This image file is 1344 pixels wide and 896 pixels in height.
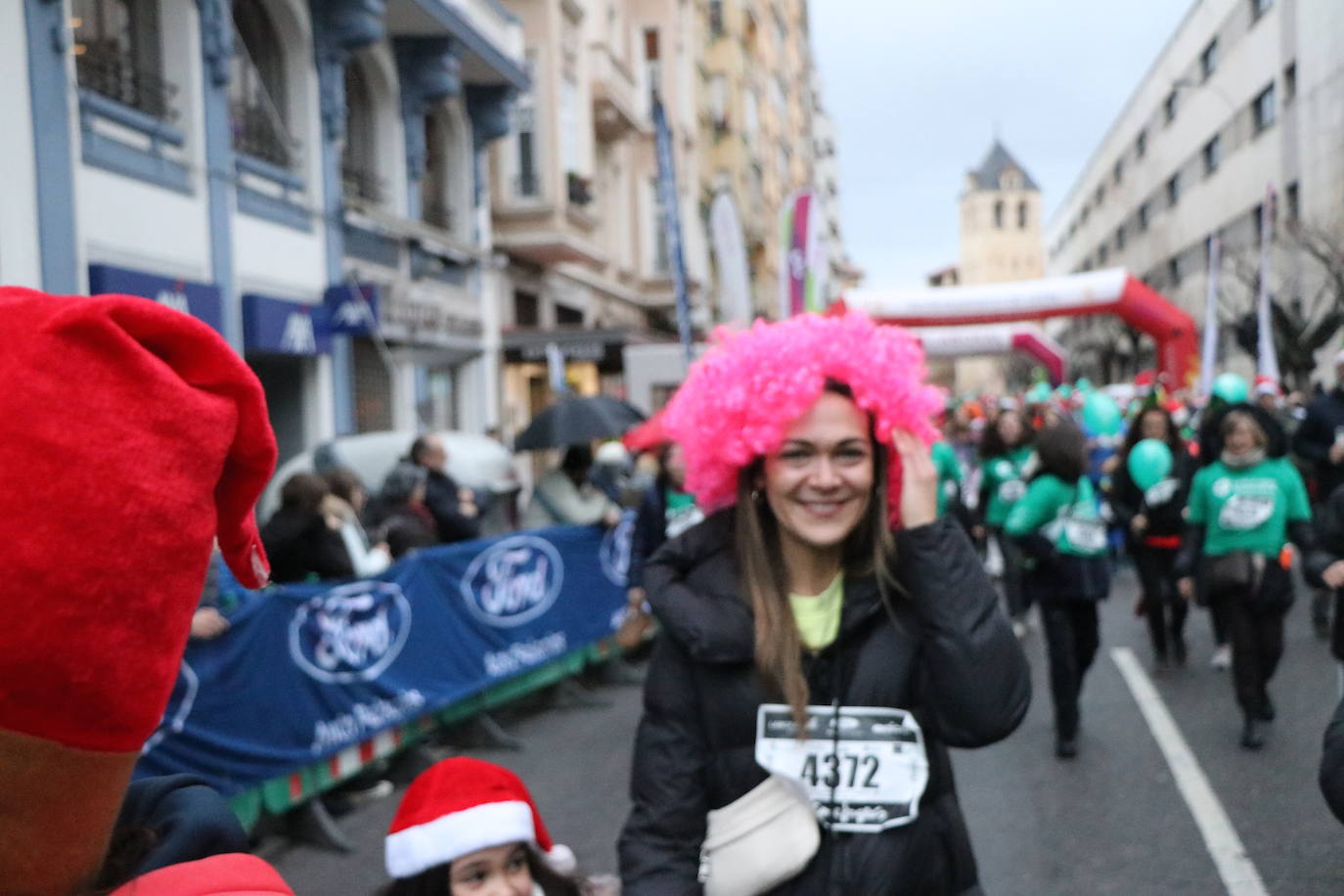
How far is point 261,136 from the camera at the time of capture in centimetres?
1262

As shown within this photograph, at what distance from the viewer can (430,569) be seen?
22.4 feet

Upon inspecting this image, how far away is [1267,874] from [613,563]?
5.43 meters

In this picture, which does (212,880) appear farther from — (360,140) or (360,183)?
(360,140)

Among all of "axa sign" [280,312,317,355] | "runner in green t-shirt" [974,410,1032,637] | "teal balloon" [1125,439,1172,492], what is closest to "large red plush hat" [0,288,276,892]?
"teal balloon" [1125,439,1172,492]

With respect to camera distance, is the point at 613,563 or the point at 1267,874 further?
the point at 613,563

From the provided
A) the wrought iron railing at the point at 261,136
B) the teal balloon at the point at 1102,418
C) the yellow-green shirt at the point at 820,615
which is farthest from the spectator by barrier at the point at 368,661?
the teal balloon at the point at 1102,418

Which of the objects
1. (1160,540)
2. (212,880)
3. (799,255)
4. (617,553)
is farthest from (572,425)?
(212,880)

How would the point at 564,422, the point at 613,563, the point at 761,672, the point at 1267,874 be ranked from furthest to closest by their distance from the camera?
the point at 564,422
the point at 613,563
the point at 1267,874
the point at 761,672

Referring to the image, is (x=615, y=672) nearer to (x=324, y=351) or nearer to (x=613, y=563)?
(x=613, y=563)

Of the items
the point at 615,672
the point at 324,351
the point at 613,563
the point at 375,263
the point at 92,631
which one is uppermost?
the point at 375,263

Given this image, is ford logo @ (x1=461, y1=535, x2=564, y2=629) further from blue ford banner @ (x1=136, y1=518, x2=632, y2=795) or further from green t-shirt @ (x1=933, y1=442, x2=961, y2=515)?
green t-shirt @ (x1=933, y1=442, x2=961, y2=515)

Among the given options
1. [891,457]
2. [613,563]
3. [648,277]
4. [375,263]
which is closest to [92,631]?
[891,457]

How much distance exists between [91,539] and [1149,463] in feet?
28.3

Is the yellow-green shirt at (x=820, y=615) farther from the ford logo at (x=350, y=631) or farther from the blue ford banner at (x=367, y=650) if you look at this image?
the ford logo at (x=350, y=631)
